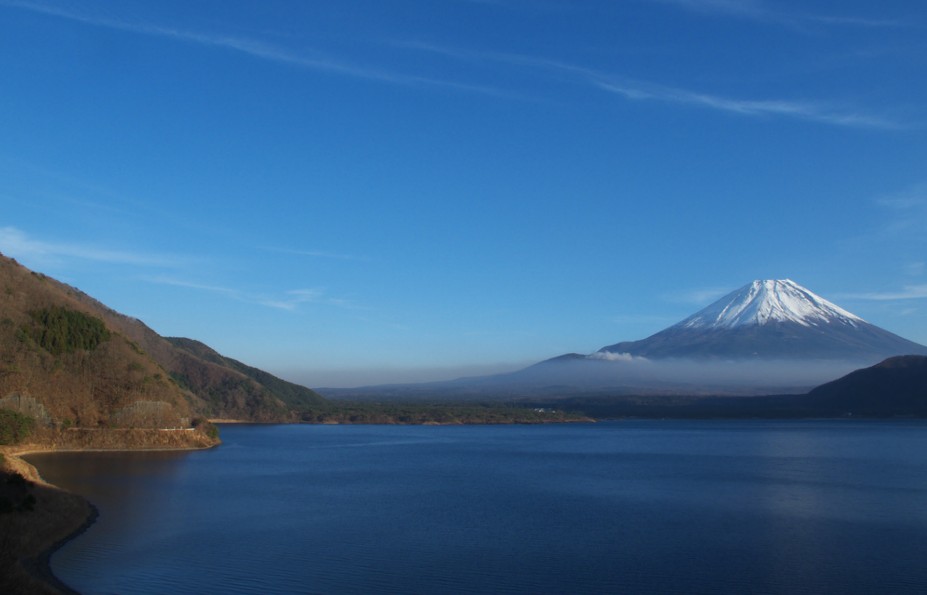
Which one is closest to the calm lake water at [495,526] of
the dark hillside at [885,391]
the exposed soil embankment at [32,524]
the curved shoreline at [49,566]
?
the curved shoreline at [49,566]

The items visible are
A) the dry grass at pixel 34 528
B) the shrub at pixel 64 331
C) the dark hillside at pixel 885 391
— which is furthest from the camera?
the dark hillside at pixel 885 391

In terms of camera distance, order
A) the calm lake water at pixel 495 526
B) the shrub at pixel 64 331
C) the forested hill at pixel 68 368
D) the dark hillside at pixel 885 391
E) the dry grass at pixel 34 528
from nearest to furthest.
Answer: the dry grass at pixel 34 528 → the calm lake water at pixel 495 526 → the forested hill at pixel 68 368 → the shrub at pixel 64 331 → the dark hillside at pixel 885 391

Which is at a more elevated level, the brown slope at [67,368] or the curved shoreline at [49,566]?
the brown slope at [67,368]

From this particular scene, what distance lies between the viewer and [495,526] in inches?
696

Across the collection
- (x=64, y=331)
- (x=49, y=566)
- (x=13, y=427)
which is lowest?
(x=49, y=566)

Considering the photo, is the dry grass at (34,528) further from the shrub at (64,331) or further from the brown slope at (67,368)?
the shrub at (64,331)

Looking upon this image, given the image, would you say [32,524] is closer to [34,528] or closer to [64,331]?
[34,528]

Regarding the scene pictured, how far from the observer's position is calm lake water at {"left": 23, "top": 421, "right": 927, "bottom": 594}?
1286 centimetres

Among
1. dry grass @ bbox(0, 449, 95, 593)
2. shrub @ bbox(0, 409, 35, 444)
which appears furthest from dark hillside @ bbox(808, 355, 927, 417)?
dry grass @ bbox(0, 449, 95, 593)

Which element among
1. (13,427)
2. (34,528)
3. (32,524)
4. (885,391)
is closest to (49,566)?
(34,528)

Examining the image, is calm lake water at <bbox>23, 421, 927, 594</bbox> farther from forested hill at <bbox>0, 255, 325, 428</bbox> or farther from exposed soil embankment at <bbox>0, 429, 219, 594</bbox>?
forested hill at <bbox>0, 255, 325, 428</bbox>

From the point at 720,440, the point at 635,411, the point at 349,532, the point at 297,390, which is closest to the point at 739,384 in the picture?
the point at 635,411

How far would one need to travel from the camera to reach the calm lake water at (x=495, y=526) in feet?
42.2

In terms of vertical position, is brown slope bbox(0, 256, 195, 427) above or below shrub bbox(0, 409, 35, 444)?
above
